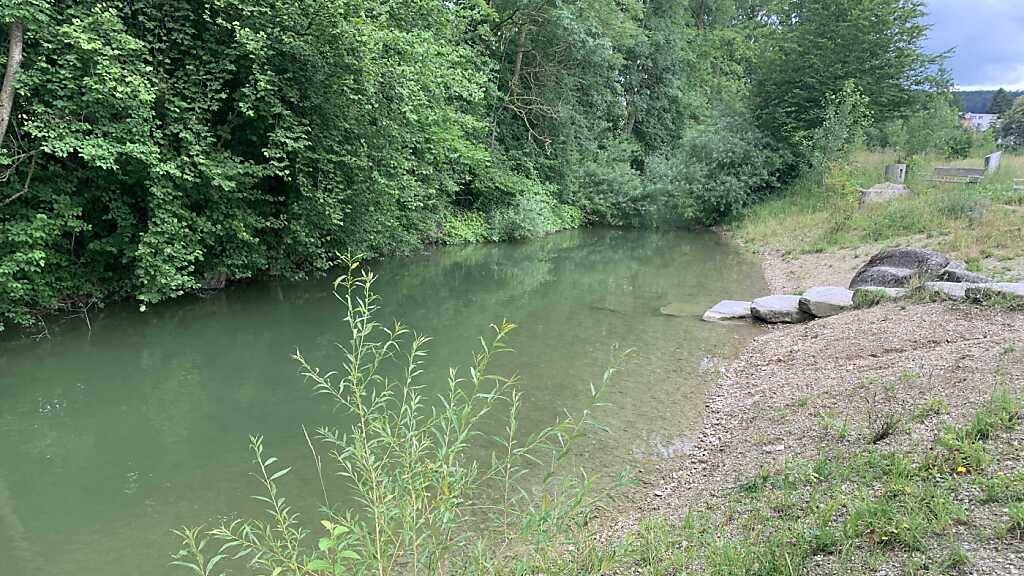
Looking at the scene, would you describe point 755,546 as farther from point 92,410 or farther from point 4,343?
point 4,343

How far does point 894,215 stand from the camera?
14.2 m

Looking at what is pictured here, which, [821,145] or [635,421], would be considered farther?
[821,145]

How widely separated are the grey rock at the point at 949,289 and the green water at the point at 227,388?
2.45 metres

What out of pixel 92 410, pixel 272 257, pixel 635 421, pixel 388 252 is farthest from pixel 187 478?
pixel 388 252

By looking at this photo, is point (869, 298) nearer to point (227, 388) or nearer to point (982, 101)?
point (227, 388)

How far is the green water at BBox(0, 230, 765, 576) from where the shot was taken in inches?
179

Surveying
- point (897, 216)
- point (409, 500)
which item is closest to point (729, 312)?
point (897, 216)

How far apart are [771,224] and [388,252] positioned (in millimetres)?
12054

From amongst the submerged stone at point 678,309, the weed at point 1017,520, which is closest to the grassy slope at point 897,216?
the submerged stone at point 678,309

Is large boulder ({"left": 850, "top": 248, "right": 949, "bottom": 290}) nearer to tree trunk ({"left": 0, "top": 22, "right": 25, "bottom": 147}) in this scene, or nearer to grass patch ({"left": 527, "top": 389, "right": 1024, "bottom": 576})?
grass patch ({"left": 527, "top": 389, "right": 1024, "bottom": 576})

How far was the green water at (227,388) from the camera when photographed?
4.55 m

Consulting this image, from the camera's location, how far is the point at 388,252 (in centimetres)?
1617

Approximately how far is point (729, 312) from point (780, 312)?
0.83 meters

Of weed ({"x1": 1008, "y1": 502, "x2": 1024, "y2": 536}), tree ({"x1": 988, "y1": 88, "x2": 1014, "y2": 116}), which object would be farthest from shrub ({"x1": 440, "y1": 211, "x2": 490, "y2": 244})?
tree ({"x1": 988, "y1": 88, "x2": 1014, "y2": 116})
